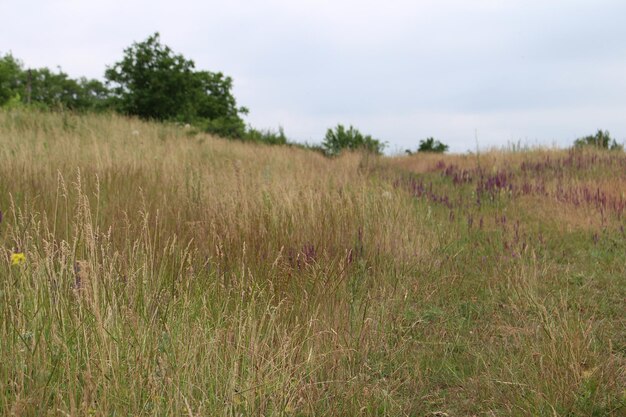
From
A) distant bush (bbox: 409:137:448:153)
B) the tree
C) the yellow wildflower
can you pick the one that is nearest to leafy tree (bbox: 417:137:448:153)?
distant bush (bbox: 409:137:448:153)

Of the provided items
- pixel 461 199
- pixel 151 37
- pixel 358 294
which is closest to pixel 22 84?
pixel 151 37

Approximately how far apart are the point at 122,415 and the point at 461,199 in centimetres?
700

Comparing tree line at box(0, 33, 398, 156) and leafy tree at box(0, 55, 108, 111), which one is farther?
leafy tree at box(0, 55, 108, 111)

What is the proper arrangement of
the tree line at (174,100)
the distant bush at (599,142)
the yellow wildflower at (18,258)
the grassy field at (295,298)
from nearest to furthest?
the grassy field at (295,298) < the yellow wildflower at (18,258) < the distant bush at (599,142) < the tree line at (174,100)

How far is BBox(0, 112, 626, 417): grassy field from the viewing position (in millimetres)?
2078

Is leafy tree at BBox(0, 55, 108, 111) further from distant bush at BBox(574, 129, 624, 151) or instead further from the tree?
distant bush at BBox(574, 129, 624, 151)

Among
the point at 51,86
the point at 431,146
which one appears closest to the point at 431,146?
the point at 431,146

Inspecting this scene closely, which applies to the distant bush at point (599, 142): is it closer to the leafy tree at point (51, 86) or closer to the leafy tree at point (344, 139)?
the leafy tree at point (344, 139)

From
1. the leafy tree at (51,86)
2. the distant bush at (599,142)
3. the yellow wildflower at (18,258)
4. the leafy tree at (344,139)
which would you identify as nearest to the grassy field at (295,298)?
the yellow wildflower at (18,258)

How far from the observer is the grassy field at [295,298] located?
2078 millimetres

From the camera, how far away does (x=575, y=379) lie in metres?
2.41

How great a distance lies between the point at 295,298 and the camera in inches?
136

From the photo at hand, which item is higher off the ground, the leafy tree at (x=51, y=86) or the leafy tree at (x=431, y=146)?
the leafy tree at (x=51, y=86)

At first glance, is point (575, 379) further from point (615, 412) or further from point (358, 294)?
point (358, 294)
